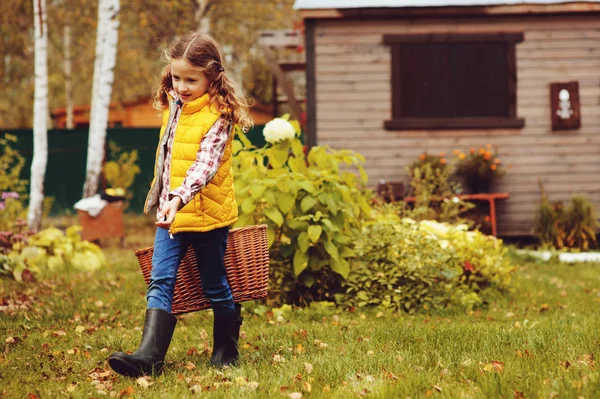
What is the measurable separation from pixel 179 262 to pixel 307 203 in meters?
1.94

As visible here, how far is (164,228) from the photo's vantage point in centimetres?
393

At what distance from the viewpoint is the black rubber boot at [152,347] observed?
376 cm

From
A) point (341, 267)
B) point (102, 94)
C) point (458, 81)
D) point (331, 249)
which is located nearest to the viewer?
point (331, 249)

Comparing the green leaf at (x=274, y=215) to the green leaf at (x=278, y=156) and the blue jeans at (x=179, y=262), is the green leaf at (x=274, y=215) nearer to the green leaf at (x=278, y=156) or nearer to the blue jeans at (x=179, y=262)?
the green leaf at (x=278, y=156)

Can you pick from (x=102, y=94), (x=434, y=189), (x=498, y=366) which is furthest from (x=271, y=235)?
(x=102, y=94)

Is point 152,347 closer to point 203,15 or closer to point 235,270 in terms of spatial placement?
point 235,270

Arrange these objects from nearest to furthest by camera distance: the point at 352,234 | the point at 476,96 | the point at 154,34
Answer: the point at 352,234 → the point at 476,96 → the point at 154,34

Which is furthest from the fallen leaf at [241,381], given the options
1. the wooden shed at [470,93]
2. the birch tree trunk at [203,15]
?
the birch tree trunk at [203,15]

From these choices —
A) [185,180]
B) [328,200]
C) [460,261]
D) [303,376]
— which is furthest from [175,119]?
[460,261]

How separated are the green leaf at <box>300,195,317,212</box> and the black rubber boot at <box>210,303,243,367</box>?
1659mm

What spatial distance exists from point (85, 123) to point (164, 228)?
25907 mm

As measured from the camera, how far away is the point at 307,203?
5.78 m

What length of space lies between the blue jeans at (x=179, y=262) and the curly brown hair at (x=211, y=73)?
0.62 m

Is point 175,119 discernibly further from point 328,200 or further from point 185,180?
point 328,200
